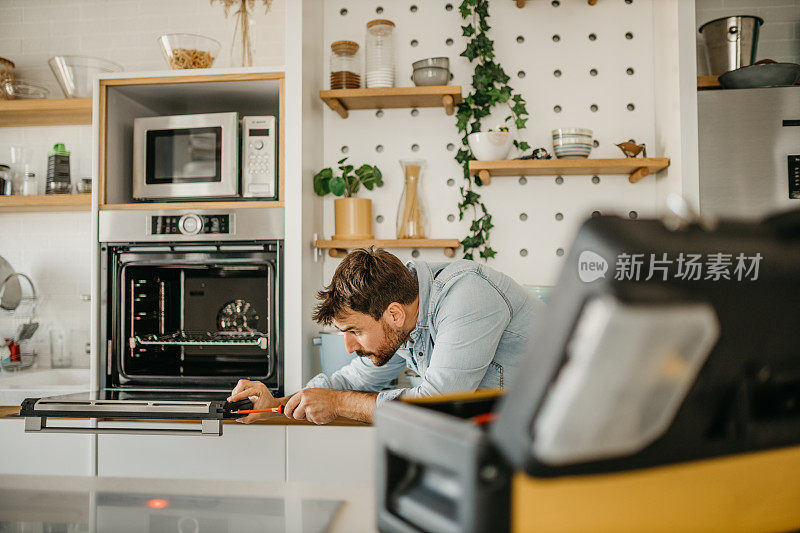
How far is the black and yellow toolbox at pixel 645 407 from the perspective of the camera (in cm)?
45

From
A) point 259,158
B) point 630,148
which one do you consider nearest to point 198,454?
point 259,158

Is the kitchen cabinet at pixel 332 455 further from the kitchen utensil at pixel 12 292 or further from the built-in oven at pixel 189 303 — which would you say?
the kitchen utensil at pixel 12 292

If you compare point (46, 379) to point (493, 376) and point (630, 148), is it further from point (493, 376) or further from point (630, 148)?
point (630, 148)

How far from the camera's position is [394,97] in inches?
111

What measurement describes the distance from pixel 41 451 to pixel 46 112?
1518 mm

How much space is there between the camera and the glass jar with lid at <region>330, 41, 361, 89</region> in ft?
9.41

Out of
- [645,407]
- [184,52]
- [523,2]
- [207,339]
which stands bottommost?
[207,339]

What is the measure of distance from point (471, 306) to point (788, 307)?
1.29 m

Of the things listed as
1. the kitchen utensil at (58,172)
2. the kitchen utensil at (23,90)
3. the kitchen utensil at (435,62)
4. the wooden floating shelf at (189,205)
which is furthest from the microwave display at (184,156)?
the kitchen utensil at (435,62)

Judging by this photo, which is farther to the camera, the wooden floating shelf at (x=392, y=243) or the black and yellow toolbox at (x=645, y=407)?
the wooden floating shelf at (x=392, y=243)

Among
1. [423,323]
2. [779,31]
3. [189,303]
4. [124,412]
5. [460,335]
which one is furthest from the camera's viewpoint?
[779,31]

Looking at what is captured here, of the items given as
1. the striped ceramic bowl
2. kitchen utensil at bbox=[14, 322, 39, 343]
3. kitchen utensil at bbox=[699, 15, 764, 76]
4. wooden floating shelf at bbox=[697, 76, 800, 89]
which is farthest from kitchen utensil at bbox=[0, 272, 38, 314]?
kitchen utensil at bbox=[699, 15, 764, 76]

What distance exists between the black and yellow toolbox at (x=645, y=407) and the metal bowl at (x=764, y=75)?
2366 millimetres

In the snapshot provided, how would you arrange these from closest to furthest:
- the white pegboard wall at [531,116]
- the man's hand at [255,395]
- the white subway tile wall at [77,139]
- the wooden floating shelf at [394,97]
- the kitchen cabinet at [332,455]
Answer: the man's hand at [255,395] < the kitchen cabinet at [332,455] < the wooden floating shelf at [394,97] < the white pegboard wall at [531,116] < the white subway tile wall at [77,139]
